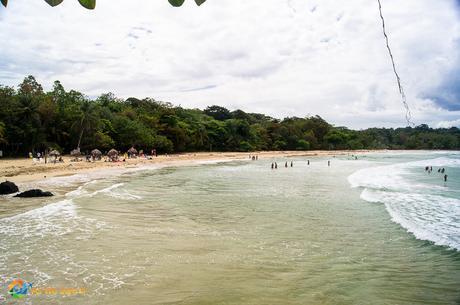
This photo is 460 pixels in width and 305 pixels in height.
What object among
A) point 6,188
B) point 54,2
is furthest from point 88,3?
point 6,188

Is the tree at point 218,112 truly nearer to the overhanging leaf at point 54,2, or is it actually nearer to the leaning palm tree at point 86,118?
the leaning palm tree at point 86,118

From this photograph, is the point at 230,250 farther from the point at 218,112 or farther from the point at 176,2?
the point at 218,112

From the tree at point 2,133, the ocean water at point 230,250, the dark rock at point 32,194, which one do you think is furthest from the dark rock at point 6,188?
the tree at point 2,133

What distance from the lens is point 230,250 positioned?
912 cm

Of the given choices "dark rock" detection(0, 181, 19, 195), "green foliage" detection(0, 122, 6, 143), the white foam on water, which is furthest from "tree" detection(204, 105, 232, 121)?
"dark rock" detection(0, 181, 19, 195)

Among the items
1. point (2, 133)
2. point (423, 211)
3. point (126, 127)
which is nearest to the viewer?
point (423, 211)

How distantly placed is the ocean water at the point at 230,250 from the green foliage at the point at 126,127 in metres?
11.4

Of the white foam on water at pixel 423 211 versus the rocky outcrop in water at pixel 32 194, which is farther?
the rocky outcrop in water at pixel 32 194

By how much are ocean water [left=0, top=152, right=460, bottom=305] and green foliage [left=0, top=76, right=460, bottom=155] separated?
11.4 meters

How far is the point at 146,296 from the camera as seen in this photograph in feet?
20.8

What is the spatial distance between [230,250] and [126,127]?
41.3 m

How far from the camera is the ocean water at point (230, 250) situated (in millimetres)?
6660

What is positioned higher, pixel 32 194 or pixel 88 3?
pixel 88 3

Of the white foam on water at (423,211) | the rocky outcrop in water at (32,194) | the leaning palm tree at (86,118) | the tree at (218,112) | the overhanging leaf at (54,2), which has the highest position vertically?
the tree at (218,112)
